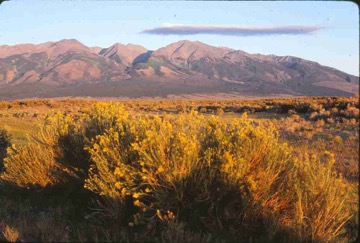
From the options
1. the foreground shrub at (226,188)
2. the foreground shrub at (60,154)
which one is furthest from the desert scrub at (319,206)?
the foreground shrub at (60,154)

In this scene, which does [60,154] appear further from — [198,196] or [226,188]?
[226,188]

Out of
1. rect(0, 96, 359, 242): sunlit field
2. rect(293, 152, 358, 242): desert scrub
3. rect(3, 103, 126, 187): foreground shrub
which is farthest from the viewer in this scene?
rect(3, 103, 126, 187): foreground shrub

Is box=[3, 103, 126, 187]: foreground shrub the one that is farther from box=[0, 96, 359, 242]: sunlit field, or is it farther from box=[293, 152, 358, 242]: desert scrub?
box=[293, 152, 358, 242]: desert scrub

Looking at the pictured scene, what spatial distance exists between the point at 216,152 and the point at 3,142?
375 inches

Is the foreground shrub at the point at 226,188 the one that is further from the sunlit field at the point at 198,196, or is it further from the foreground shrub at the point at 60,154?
the foreground shrub at the point at 60,154

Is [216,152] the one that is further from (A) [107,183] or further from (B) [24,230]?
(B) [24,230]

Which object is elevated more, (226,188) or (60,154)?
(226,188)

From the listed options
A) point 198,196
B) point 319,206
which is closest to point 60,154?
point 198,196

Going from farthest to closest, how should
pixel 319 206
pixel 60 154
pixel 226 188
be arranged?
pixel 60 154, pixel 226 188, pixel 319 206

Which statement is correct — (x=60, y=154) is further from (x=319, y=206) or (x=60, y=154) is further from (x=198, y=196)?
(x=319, y=206)

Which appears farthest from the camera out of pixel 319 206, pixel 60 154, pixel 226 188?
pixel 60 154

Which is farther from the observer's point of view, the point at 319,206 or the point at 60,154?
the point at 60,154

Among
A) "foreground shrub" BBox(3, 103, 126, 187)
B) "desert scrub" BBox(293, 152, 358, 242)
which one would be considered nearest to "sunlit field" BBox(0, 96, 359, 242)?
"desert scrub" BBox(293, 152, 358, 242)

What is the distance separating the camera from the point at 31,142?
866 cm
